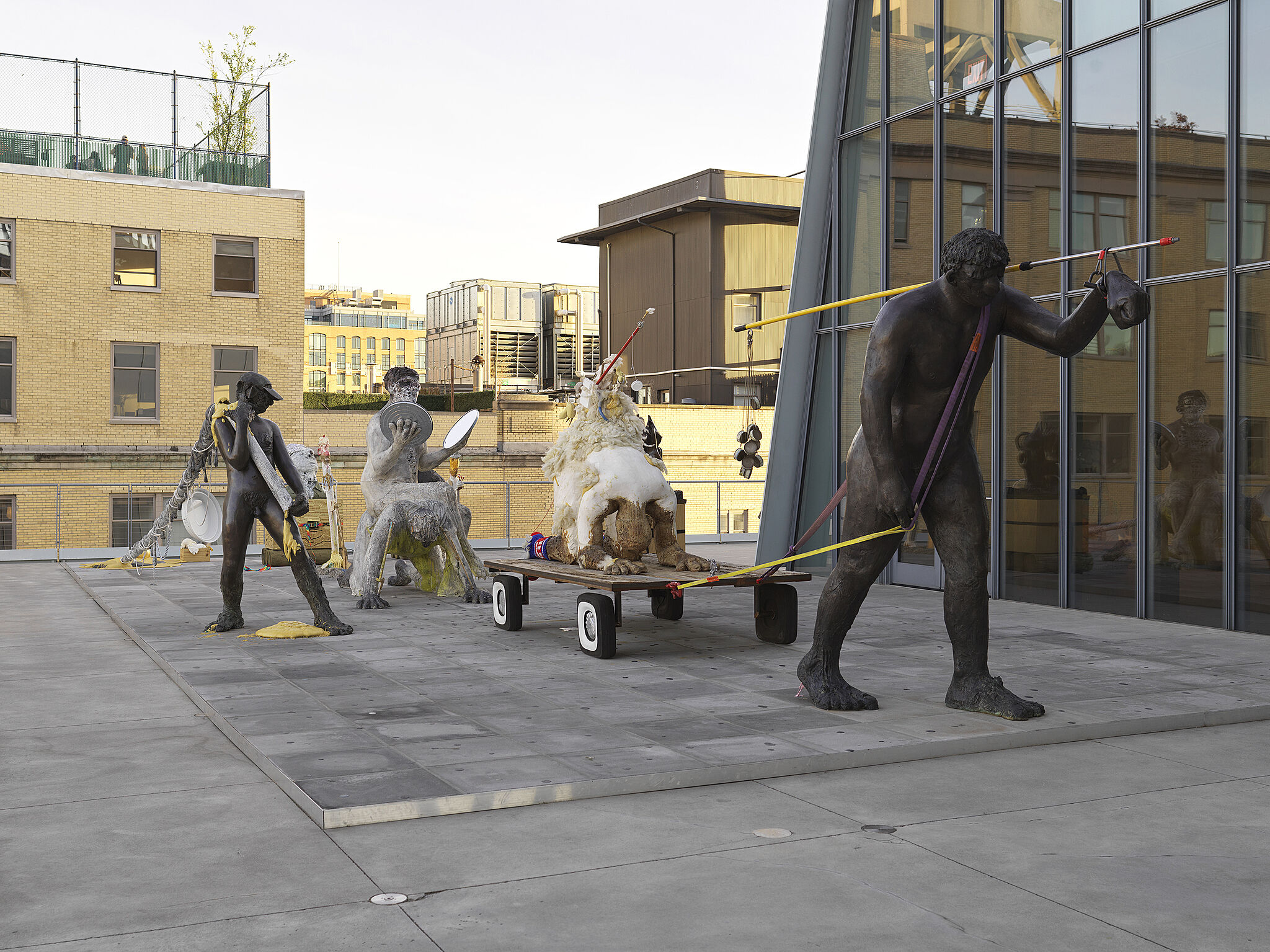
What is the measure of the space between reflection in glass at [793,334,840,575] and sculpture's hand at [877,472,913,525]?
29.4ft

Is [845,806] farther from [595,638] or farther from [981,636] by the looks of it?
[595,638]

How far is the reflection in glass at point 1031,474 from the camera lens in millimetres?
12430

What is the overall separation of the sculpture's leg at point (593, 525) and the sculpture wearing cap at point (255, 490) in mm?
2132

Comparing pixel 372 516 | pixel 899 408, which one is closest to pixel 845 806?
pixel 899 408

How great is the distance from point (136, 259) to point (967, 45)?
74.9 ft

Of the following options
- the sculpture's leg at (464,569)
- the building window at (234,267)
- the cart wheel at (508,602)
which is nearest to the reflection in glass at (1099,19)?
the cart wheel at (508,602)

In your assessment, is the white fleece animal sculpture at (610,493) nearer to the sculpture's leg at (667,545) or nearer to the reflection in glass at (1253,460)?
the sculpture's leg at (667,545)

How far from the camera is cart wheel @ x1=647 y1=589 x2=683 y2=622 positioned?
10.7 m

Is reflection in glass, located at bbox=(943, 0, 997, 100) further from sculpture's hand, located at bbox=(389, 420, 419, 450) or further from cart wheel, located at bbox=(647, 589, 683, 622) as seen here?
sculpture's hand, located at bbox=(389, 420, 419, 450)

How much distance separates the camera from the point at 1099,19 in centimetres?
1206

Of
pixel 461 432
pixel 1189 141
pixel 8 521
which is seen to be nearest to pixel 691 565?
pixel 461 432

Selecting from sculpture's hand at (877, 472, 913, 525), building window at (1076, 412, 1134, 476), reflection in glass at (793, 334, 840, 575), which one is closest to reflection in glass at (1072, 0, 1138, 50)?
building window at (1076, 412, 1134, 476)

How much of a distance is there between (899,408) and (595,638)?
3.07 m

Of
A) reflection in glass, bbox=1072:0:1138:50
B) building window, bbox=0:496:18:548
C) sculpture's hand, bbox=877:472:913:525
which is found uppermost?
reflection in glass, bbox=1072:0:1138:50
